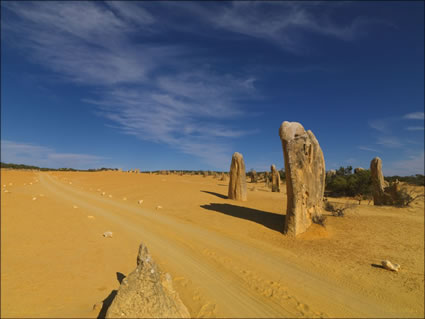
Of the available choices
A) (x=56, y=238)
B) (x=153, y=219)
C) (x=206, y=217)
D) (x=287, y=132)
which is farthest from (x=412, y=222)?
(x=56, y=238)

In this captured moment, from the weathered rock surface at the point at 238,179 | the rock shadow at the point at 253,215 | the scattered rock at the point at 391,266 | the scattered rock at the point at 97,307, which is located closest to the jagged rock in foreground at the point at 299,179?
the rock shadow at the point at 253,215

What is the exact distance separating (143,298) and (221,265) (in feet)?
11.5

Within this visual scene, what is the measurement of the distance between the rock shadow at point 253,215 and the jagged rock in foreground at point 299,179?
1.02 m

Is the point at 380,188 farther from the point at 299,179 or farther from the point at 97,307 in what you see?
the point at 97,307

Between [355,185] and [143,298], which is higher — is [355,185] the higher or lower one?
the higher one

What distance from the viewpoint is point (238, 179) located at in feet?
57.6

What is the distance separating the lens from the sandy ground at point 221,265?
11.9ft

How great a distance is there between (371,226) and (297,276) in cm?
654

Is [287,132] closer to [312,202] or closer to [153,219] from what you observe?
[312,202]

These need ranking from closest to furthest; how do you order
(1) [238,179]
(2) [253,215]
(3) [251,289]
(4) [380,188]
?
1. (3) [251,289]
2. (2) [253,215]
3. (4) [380,188]
4. (1) [238,179]

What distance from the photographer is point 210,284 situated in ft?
17.6

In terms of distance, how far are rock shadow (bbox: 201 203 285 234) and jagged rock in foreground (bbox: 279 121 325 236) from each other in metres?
1.02

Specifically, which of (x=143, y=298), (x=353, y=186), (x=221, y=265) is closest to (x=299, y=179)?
(x=221, y=265)

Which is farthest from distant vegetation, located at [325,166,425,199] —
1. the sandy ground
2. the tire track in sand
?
the tire track in sand
